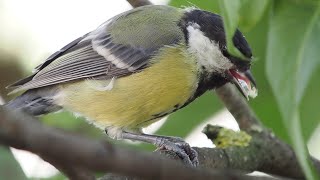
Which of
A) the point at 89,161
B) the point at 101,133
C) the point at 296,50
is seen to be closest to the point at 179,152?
the point at 101,133

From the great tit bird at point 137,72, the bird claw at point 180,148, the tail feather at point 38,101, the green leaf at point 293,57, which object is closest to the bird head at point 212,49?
the great tit bird at point 137,72

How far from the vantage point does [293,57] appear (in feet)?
1.42

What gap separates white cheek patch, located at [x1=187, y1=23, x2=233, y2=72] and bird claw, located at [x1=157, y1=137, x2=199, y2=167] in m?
0.19

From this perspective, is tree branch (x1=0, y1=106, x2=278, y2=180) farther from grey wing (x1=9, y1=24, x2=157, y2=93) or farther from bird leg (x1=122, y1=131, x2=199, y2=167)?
grey wing (x1=9, y1=24, x2=157, y2=93)

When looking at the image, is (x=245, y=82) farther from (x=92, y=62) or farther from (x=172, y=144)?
(x=92, y=62)

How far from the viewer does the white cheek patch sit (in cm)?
113

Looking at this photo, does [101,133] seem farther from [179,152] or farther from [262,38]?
[262,38]

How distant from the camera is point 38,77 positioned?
116 centimetres

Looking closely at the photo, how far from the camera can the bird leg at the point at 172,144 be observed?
36.9 inches

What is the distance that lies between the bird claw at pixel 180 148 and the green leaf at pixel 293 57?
465 mm

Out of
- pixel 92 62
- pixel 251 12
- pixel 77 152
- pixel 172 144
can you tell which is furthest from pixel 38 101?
pixel 77 152

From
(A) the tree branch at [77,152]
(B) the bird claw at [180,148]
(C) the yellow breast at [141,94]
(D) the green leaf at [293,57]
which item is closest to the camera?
(A) the tree branch at [77,152]

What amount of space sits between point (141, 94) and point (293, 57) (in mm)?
678

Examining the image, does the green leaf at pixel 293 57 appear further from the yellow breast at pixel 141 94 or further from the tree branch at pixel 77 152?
the yellow breast at pixel 141 94
